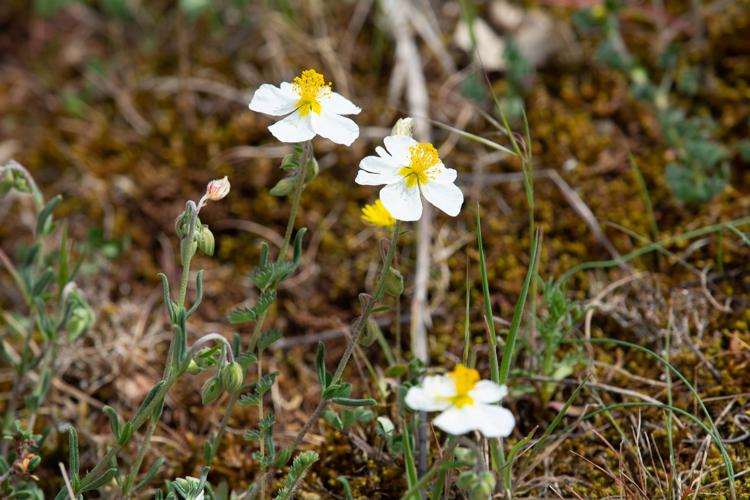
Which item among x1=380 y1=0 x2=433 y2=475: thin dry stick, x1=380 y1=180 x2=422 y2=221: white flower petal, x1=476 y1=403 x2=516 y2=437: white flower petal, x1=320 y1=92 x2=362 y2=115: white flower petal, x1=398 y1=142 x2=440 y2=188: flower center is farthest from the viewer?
x1=380 y1=0 x2=433 y2=475: thin dry stick

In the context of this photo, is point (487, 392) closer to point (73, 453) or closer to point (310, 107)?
point (310, 107)

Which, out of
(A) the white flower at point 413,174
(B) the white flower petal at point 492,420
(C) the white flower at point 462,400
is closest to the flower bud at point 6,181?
(A) the white flower at point 413,174

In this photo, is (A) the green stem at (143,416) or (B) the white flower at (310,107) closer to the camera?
(A) the green stem at (143,416)

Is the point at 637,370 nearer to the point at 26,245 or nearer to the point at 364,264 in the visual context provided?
the point at 364,264

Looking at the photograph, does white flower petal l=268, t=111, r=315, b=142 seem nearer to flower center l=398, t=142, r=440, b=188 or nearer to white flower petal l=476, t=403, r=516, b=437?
flower center l=398, t=142, r=440, b=188

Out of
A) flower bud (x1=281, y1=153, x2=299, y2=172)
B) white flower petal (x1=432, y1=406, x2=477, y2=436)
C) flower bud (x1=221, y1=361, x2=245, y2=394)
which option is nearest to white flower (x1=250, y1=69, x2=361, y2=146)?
flower bud (x1=281, y1=153, x2=299, y2=172)

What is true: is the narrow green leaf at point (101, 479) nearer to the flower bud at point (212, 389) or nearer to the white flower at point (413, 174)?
the flower bud at point (212, 389)

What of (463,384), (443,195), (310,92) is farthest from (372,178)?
(463,384)
